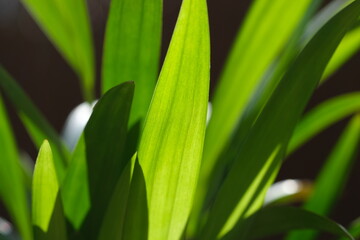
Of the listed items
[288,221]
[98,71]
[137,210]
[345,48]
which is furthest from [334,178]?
[98,71]

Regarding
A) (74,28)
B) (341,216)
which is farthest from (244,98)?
(341,216)

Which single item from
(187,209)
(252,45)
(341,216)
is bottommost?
(341,216)

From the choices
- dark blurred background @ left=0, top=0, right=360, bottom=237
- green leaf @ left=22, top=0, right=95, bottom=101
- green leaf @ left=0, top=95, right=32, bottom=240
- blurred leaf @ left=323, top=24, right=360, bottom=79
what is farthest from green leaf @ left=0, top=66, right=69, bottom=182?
dark blurred background @ left=0, top=0, right=360, bottom=237

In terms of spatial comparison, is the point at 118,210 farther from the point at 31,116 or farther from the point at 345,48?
the point at 345,48

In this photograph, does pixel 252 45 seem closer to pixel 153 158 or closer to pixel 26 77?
pixel 153 158

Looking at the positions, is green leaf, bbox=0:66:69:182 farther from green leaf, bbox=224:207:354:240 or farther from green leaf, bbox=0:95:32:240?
green leaf, bbox=224:207:354:240

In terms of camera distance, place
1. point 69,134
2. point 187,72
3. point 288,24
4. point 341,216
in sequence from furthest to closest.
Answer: point 341,216, point 69,134, point 288,24, point 187,72

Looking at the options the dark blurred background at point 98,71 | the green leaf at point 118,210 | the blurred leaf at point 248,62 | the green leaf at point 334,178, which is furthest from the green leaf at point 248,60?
the dark blurred background at point 98,71
